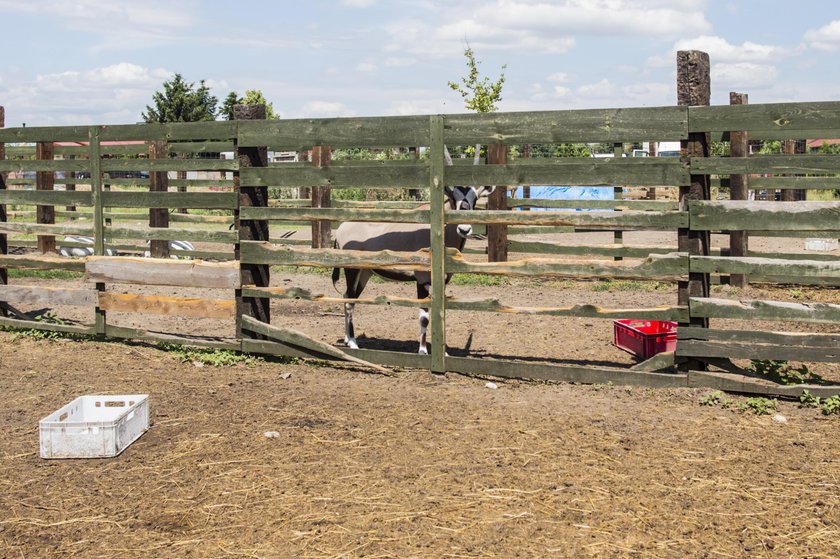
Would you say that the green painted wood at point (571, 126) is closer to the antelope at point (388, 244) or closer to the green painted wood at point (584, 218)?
the green painted wood at point (584, 218)

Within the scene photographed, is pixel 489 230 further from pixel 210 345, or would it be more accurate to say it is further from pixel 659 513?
pixel 659 513

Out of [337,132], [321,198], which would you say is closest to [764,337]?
[337,132]

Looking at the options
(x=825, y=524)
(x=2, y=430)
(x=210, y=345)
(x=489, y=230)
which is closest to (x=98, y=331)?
(x=210, y=345)

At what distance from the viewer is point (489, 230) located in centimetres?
1399

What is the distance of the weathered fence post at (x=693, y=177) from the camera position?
7051 mm

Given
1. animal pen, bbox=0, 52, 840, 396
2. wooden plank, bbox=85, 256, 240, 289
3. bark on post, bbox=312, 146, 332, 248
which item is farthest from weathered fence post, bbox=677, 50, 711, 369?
bark on post, bbox=312, 146, 332, 248

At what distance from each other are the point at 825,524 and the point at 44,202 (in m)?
8.93

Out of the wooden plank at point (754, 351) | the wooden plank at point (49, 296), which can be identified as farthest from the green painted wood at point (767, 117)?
the wooden plank at point (49, 296)

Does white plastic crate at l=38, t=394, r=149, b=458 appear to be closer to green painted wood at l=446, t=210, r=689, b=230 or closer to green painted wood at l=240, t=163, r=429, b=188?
green painted wood at l=240, t=163, r=429, b=188

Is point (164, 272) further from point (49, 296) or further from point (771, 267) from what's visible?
point (771, 267)

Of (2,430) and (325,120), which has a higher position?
(325,120)

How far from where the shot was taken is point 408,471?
17.1ft

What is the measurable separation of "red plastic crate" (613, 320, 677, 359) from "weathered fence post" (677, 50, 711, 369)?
0.86 m

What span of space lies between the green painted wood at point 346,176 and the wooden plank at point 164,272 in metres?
0.96
